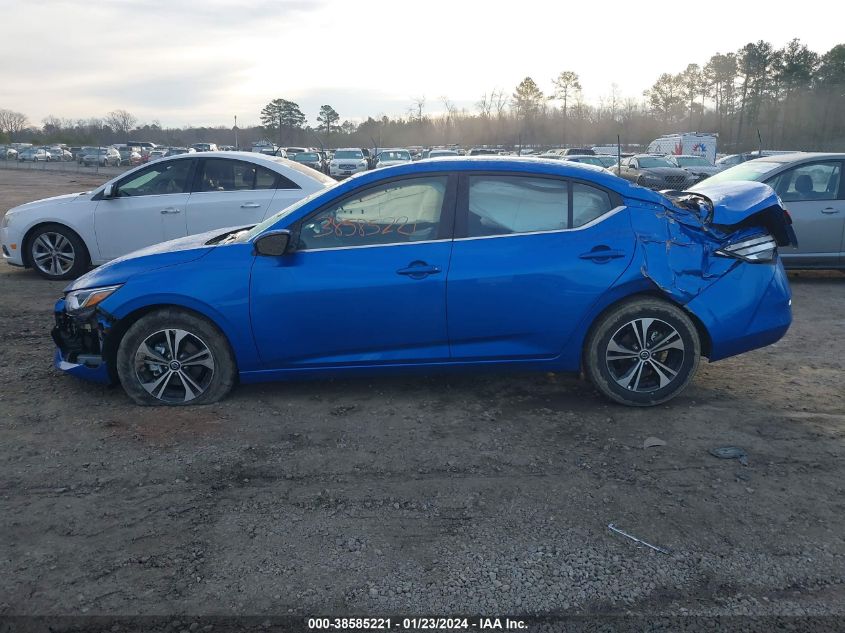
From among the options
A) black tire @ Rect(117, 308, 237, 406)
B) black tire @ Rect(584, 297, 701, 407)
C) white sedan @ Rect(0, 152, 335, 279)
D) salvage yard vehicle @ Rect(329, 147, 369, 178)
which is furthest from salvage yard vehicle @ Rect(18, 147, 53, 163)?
black tire @ Rect(584, 297, 701, 407)

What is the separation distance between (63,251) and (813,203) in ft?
31.9

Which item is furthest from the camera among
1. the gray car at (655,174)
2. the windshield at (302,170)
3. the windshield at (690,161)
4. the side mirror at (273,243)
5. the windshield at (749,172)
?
the windshield at (690,161)

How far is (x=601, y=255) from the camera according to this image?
15.1 feet

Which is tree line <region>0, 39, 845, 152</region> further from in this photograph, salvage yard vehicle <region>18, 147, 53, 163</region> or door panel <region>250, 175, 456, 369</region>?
door panel <region>250, 175, 456, 369</region>

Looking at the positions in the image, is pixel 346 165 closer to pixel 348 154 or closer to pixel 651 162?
pixel 348 154

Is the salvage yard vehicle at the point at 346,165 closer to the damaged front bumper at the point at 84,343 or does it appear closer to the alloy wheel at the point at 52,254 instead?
the alloy wheel at the point at 52,254

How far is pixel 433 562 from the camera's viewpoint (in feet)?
9.93

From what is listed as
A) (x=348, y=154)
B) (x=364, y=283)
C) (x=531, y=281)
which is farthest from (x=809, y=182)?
(x=348, y=154)

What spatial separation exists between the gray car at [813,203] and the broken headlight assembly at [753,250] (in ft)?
14.9

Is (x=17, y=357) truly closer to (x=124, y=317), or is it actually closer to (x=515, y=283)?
(x=124, y=317)

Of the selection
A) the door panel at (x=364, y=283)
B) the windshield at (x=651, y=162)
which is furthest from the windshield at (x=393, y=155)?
the door panel at (x=364, y=283)

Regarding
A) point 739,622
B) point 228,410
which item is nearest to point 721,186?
point 739,622

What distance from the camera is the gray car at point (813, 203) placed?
29.5ft

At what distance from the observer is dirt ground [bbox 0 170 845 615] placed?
2.84 meters
